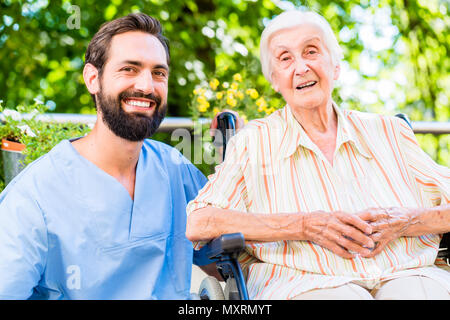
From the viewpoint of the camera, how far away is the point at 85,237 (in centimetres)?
178

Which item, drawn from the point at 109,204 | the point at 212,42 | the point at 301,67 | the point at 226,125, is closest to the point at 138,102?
the point at 109,204

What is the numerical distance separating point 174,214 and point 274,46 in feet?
2.64

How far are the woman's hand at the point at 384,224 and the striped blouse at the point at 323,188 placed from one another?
0.05 metres

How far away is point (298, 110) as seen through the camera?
6.81 ft

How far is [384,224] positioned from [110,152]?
3.45 ft

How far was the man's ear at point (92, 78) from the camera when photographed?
198 centimetres

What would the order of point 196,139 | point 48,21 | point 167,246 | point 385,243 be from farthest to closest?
point 48,21 < point 196,139 < point 167,246 < point 385,243

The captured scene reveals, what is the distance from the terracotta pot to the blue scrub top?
605 millimetres

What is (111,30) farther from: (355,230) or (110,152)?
(355,230)

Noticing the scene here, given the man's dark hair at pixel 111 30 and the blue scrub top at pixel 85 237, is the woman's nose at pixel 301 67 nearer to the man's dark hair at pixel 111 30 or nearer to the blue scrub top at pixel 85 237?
the man's dark hair at pixel 111 30

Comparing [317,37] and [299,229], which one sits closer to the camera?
[299,229]
